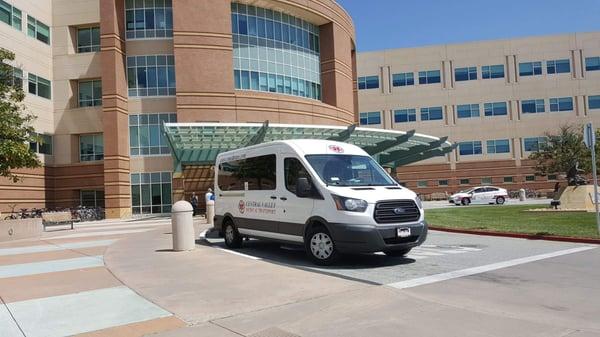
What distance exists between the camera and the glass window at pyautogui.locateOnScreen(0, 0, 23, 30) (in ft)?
116

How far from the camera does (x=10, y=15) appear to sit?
3597 centimetres

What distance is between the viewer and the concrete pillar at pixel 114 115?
3684 cm

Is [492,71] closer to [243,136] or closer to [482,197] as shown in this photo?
[482,197]

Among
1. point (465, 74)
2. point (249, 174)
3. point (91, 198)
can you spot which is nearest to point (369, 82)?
point (465, 74)

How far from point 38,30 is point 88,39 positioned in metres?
3.58

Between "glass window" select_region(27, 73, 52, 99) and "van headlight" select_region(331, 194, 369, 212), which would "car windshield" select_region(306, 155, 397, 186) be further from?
"glass window" select_region(27, 73, 52, 99)

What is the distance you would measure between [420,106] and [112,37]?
127 ft

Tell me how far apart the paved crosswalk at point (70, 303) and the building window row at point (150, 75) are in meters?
28.7

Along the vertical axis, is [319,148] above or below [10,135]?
below

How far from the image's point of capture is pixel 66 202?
40.1m

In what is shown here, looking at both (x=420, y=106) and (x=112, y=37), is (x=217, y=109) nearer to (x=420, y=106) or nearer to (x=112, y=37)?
(x=112, y=37)

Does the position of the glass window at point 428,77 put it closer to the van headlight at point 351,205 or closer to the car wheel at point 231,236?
the car wheel at point 231,236

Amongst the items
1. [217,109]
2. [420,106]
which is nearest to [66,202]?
[217,109]

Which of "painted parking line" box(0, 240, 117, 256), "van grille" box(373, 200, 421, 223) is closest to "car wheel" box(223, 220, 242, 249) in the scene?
"painted parking line" box(0, 240, 117, 256)
